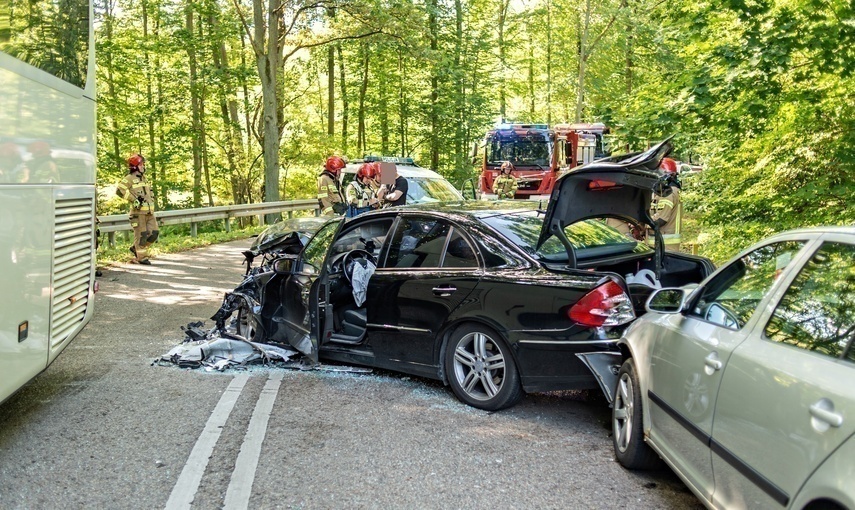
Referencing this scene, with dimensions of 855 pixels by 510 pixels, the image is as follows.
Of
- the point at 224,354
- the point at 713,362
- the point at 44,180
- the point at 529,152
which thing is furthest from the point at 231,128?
the point at 713,362

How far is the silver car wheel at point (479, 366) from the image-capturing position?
5414 millimetres

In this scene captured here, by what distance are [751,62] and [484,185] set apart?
60.7 ft

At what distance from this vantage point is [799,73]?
8.48m

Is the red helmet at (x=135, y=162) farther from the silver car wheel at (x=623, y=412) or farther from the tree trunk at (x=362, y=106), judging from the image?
the tree trunk at (x=362, y=106)

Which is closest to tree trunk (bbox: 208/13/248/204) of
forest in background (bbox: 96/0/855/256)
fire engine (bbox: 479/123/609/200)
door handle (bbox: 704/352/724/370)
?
forest in background (bbox: 96/0/855/256)

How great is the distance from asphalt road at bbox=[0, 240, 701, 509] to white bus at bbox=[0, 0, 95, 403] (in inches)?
24.5

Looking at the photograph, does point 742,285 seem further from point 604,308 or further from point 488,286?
point 488,286

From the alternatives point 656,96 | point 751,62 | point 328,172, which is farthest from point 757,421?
point 328,172

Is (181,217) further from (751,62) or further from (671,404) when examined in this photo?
(671,404)

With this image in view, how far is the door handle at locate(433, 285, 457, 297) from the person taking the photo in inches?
223

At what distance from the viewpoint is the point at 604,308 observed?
16.1ft

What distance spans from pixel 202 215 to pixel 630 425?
17.5 metres

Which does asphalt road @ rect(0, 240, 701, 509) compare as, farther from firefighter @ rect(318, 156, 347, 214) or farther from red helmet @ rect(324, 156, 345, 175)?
red helmet @ rect(324, 156, 345, 175)

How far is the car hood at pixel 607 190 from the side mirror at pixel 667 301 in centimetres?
91
